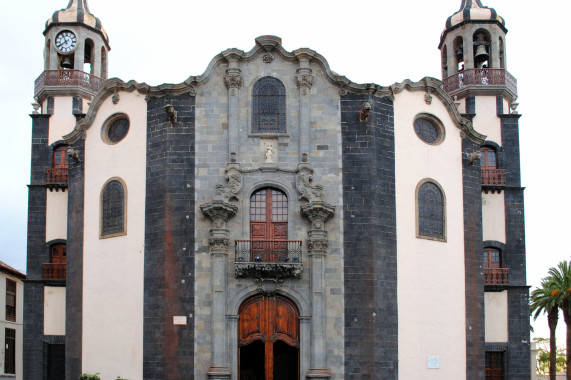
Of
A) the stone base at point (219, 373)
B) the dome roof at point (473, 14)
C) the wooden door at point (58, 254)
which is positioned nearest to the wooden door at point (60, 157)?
the wooden door at point (58, 254)

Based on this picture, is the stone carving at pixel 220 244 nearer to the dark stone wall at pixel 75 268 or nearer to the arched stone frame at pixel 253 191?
the arched stone frame at pixel 253 191

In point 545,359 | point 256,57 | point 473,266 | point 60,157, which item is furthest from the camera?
point 545,359

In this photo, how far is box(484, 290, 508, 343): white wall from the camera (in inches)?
1444

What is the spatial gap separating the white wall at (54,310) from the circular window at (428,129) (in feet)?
57.9

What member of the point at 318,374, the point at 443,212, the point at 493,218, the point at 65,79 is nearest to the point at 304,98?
the point at 443,212

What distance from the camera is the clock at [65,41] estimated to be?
41.1 metres

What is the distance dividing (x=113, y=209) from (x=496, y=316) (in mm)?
17613

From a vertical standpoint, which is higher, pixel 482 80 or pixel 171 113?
pixel 482 80

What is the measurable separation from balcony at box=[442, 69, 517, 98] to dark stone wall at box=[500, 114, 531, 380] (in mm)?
1576

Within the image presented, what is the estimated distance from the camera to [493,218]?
38031 millimetres

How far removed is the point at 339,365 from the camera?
30.5 metres

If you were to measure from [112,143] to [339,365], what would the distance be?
13001mm

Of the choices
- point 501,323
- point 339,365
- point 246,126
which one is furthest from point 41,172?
point 501,323

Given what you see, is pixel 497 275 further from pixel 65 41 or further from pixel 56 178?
pixel 65 41
